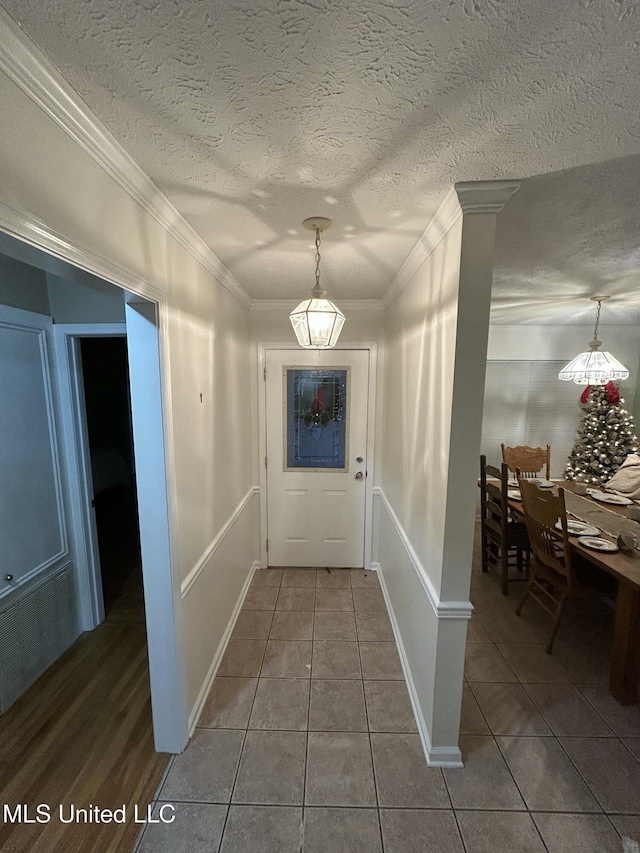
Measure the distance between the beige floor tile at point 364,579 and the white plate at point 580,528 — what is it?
4.79 ft

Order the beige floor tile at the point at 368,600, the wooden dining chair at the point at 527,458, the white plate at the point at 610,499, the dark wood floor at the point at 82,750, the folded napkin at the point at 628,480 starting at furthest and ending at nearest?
the wooden dining chair at the point at 527,458
the folded napkin at the point at 628,480
the white plate at the point at 610,499
the beige floor tile at the point at 368,600
the dark wood floor at the point at 82,750

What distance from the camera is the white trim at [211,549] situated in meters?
1.57

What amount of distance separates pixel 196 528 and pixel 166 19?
1.70m

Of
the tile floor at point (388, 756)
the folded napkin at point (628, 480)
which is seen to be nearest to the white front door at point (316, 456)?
the tile floor at point (388, 756)

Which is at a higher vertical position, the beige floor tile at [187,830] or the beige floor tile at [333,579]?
the beige floor tile at [333,579]

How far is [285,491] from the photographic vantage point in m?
3.08

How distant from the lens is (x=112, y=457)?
156 inches

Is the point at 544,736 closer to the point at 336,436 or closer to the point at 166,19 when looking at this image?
the point at 336,436

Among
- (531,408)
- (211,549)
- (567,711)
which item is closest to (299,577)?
(211,549)

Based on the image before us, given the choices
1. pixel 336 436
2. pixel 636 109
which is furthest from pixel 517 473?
pixel 636 109

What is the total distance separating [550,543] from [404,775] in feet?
5.23

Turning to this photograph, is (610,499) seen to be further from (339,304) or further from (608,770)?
(339,304)

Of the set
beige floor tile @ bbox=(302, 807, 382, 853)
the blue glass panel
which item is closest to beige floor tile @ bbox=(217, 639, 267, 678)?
beige floor tile @ bbox=(302, 807, 382, 853)

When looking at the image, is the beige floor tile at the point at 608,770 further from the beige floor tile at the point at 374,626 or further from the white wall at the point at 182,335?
the white wall at the point at 182,335
